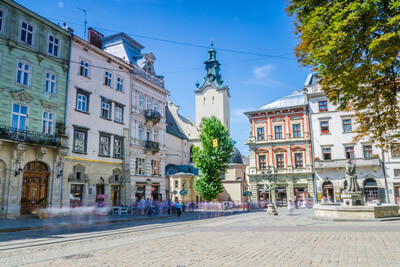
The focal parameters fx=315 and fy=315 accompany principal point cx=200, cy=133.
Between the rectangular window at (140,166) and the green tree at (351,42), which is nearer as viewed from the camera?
the green tree at (351,42)

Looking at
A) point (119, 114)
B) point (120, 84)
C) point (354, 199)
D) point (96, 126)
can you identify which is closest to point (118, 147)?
point (119, 114)

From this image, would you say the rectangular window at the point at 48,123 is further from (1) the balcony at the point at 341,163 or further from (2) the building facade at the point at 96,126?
(1) the balcony at the point at 341,163

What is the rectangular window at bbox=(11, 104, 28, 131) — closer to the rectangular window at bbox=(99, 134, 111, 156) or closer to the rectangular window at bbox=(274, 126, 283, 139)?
the rectangular window at bbox=(99, 134, 111, 156)

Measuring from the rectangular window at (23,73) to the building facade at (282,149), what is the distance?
3127cm

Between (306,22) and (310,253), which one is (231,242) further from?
(306,22)

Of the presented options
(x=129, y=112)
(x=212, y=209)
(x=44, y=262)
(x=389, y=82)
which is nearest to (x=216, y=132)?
(x=212, y=209)

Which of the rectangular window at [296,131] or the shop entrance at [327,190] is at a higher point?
the rectangular window at [296,131]

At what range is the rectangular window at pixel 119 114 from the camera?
31359 millimetres

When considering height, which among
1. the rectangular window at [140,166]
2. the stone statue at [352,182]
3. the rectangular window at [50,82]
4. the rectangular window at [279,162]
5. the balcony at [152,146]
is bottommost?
the stone statue at [352,182]

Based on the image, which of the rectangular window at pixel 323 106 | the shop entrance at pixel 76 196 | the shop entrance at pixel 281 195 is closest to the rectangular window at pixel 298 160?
the shop entrance at pixel 281 195

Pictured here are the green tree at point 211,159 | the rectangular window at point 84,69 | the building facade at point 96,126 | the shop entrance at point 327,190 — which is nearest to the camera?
the building facade at point 96,126

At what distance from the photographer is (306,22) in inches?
395

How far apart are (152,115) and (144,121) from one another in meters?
1.11

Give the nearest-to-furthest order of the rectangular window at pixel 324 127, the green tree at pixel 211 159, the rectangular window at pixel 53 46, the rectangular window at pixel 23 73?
the rectangular window at pixel 23 73, the rectangular window at pixel 53 46, the green tree at pixel 211 159, the rectangular window at pixel 324 127
